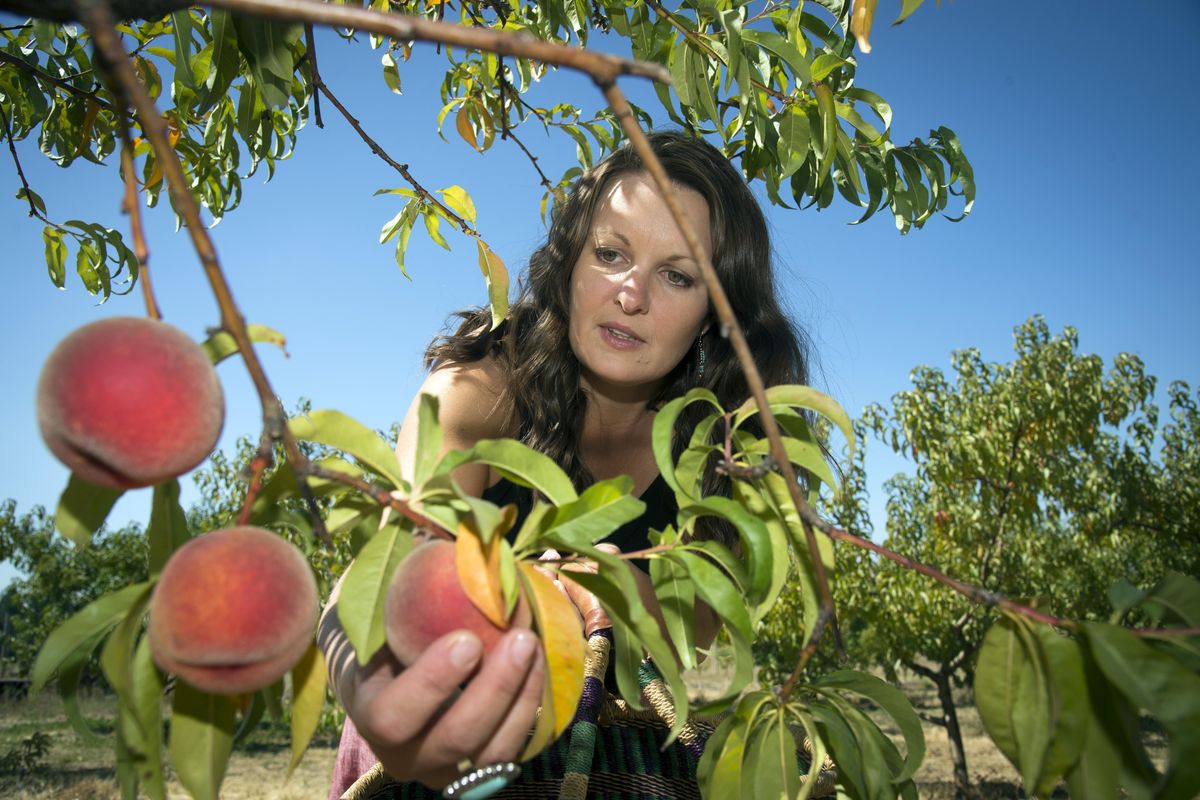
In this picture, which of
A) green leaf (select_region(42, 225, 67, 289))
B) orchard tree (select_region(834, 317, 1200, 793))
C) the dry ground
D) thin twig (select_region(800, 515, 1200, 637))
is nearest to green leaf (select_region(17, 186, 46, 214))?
green leaf (select_region(42, 225, 67, 289))

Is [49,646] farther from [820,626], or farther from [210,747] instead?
[820,626]

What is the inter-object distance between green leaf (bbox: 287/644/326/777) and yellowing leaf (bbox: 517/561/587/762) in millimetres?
168

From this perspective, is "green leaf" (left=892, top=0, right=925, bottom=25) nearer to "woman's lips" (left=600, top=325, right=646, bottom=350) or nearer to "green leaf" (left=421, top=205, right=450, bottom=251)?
"woman's lips" (left=600, top=325, right=646, bottom=350)

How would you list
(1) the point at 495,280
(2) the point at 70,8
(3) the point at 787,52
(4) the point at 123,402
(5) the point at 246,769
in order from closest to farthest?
(2) the point at 70,8
(4) the point at 123,402
(3) the point at 787,52
(1) the point at 495,280
(5) the point at 246,769

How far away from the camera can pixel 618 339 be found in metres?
1.64

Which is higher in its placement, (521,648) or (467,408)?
(467,408)

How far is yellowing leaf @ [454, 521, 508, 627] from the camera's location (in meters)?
0.55

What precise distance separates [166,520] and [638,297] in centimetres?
111

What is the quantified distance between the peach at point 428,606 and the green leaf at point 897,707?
1.42 ft

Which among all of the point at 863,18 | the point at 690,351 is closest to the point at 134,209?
the point at 863,18

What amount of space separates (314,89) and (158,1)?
30.0 inches

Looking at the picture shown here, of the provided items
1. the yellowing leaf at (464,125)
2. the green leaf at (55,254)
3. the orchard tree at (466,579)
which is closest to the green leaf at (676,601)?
the orchard tree at (466,579)

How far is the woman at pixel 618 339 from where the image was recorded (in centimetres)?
163

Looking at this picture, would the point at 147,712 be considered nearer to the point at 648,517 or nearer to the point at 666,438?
the point at 666,438
